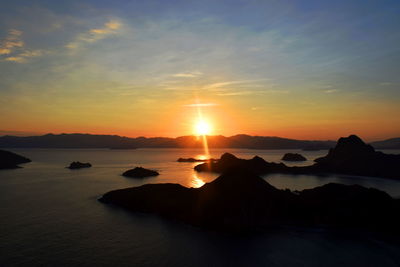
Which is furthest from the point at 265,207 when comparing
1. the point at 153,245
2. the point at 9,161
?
the point at 9,161

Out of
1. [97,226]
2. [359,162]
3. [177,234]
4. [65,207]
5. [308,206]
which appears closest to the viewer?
[177,234]

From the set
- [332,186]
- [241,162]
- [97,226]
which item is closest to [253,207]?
[332,186]

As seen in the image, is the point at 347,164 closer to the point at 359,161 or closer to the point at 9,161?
the point at 359,161

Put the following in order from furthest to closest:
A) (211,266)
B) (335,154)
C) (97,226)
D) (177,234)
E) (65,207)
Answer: (335,154)
(65,207)
(97,226)
(177,234)
(211,266)

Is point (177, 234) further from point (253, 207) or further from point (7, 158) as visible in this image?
point (7, 158)

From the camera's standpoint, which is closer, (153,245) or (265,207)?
(153,245)

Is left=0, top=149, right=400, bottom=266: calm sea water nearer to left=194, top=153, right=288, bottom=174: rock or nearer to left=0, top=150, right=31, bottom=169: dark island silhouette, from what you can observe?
left=194, top=153, right=288, bottom=174: rock

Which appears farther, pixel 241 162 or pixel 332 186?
pixel 241 162

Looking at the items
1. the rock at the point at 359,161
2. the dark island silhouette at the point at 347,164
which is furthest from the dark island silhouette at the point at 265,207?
the rock at the point at 359,161
